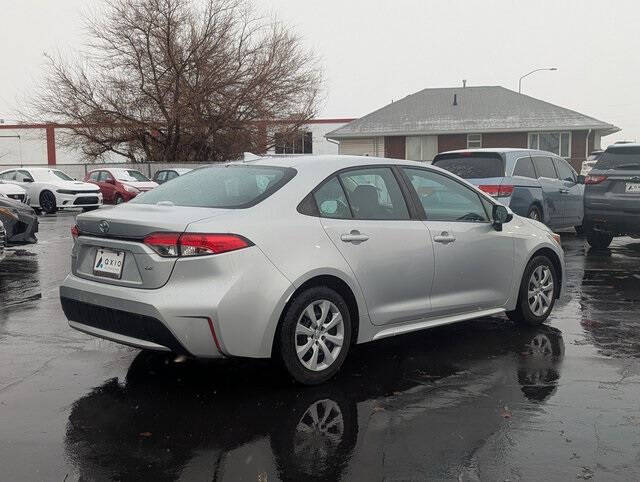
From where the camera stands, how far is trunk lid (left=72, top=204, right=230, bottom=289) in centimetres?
464

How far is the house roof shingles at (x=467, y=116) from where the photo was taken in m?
39.8

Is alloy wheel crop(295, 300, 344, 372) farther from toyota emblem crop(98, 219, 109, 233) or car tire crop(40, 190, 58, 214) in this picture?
car tire crop(40, 190, 58, 214)

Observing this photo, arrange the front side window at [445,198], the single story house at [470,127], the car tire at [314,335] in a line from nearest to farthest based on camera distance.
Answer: the car tire at [314,335], the front side window at [445,198], the single story house at [470,127]

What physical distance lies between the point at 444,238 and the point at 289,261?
158 cm

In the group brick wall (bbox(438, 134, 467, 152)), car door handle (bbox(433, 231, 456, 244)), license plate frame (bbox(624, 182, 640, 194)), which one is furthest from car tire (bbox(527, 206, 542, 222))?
brick wall (bbox(438, 134, 467, 152))

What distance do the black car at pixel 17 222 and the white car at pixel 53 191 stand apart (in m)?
12.2

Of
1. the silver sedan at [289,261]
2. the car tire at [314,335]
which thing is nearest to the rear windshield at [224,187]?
the silver sedan at [289,261]

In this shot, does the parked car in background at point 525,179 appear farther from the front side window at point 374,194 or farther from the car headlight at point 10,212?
the car headlight at point 10,212

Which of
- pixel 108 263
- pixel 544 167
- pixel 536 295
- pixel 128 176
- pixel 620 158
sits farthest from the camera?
pixel 128 176

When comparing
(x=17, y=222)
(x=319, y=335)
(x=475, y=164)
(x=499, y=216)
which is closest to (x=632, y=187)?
(x=475, y=164)

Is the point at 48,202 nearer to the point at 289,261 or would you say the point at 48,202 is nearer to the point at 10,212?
the point at 10,212

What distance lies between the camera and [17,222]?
1183 cm

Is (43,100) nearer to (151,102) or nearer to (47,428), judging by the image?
(151,102)

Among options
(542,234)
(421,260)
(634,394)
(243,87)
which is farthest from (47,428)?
(243,87)
